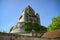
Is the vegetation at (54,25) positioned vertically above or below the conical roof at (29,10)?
below

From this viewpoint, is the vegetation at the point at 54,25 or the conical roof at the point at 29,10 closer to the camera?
the vegetation at the point at 54,25

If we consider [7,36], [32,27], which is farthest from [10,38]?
[32,27]

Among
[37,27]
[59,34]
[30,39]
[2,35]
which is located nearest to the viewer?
[2,35]

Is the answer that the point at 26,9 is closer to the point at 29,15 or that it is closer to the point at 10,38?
the point at 29,15

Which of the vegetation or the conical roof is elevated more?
the conical roof

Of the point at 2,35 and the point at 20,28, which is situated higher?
the point at 20,28

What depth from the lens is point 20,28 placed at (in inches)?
2283

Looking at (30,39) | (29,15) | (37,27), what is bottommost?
(30,39)

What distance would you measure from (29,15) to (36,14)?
2686 millimetres

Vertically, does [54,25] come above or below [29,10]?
below

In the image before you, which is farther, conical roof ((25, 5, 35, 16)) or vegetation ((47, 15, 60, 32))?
conical roof ((25, 5, 35, 16))

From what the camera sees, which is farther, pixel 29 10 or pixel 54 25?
pixel 29 10

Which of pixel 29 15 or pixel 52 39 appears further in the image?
pixel 29 15

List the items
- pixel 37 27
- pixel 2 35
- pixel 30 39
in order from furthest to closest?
pixel 37 27
pixel 30 39
pixel 2 35
